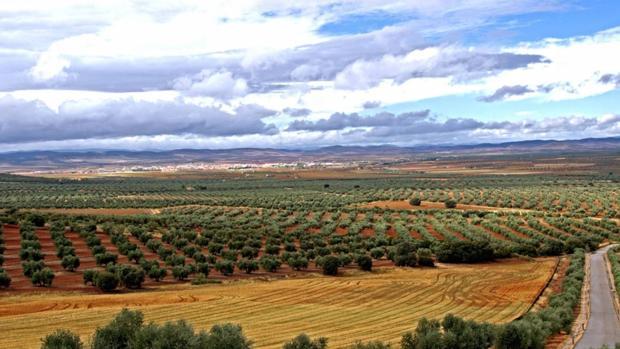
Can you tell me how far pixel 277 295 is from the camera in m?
51.5

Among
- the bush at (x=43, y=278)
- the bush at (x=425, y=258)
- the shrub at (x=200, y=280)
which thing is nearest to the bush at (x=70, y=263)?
the bush at (x=43, y=278)

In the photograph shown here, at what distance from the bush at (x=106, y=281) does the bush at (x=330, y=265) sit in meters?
19.9

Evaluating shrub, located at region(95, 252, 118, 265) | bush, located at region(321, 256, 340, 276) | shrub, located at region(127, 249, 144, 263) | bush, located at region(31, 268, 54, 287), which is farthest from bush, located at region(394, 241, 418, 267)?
bush, located at region(31, 268, 54, 287)

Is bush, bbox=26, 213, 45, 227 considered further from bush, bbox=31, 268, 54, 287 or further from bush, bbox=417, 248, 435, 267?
bush, bbox=417, 248, 435, 267

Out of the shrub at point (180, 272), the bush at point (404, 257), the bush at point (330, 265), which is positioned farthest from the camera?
the bush at point (404, 257)

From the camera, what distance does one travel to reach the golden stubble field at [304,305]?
3953 cm

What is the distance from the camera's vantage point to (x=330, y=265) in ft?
206

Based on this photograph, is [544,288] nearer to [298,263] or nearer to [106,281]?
[298,263]

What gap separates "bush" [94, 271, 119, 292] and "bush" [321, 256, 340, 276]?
65.3 ft

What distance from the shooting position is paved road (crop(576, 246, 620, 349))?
133ft

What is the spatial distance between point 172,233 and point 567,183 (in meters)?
146

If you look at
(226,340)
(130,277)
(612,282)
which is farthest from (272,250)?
(226,340)

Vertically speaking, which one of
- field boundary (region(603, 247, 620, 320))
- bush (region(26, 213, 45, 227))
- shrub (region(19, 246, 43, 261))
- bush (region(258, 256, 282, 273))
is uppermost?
bush (region(26, 213, 45, 227))

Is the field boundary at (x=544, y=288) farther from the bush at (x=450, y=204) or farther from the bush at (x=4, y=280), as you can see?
the bush at (x=450, y=204)
